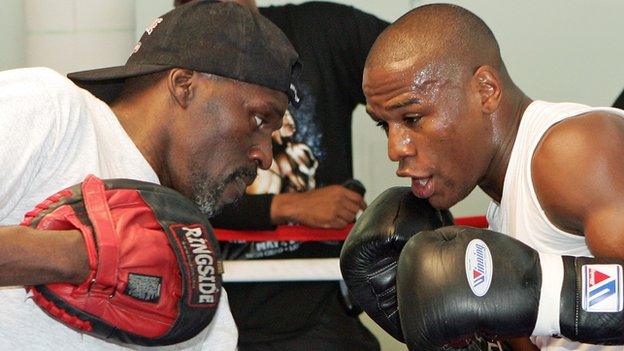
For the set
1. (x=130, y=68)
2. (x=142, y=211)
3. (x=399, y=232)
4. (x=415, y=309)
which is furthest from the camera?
(x=399, y=232)

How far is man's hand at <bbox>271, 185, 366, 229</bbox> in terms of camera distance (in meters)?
2.84

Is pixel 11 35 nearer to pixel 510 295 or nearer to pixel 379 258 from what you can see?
pixel 379 258

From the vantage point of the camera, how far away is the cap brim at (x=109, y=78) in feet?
6.39

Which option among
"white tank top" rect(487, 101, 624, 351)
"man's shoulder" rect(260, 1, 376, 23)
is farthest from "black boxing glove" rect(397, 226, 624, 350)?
"man's shoulder" rect(260, 1, 376, 23)

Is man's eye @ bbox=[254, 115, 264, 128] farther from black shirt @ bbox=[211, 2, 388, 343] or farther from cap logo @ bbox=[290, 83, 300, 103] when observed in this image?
black shirt @ bbox=[211, 2, 388, 343]

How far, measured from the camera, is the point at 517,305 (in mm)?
1640

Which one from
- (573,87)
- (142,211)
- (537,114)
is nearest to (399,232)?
(537,114)

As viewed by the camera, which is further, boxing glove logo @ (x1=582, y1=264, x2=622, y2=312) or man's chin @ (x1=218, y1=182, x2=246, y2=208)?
man's chin @ (x1=218, y1=182, x2=246, y2=208)

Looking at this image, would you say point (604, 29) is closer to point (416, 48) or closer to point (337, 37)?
point (337, 37)

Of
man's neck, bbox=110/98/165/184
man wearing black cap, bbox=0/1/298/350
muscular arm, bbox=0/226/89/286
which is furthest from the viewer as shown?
man's neck, bbox=110/98/165/184

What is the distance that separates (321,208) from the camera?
2.85 metres

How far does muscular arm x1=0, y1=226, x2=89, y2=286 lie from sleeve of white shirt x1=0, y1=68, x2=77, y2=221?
148 millimetres

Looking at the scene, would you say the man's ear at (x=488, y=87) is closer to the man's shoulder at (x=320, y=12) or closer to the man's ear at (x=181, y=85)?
the man's ear at (x=181, y=85)

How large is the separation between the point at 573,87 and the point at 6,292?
86.4 inches
